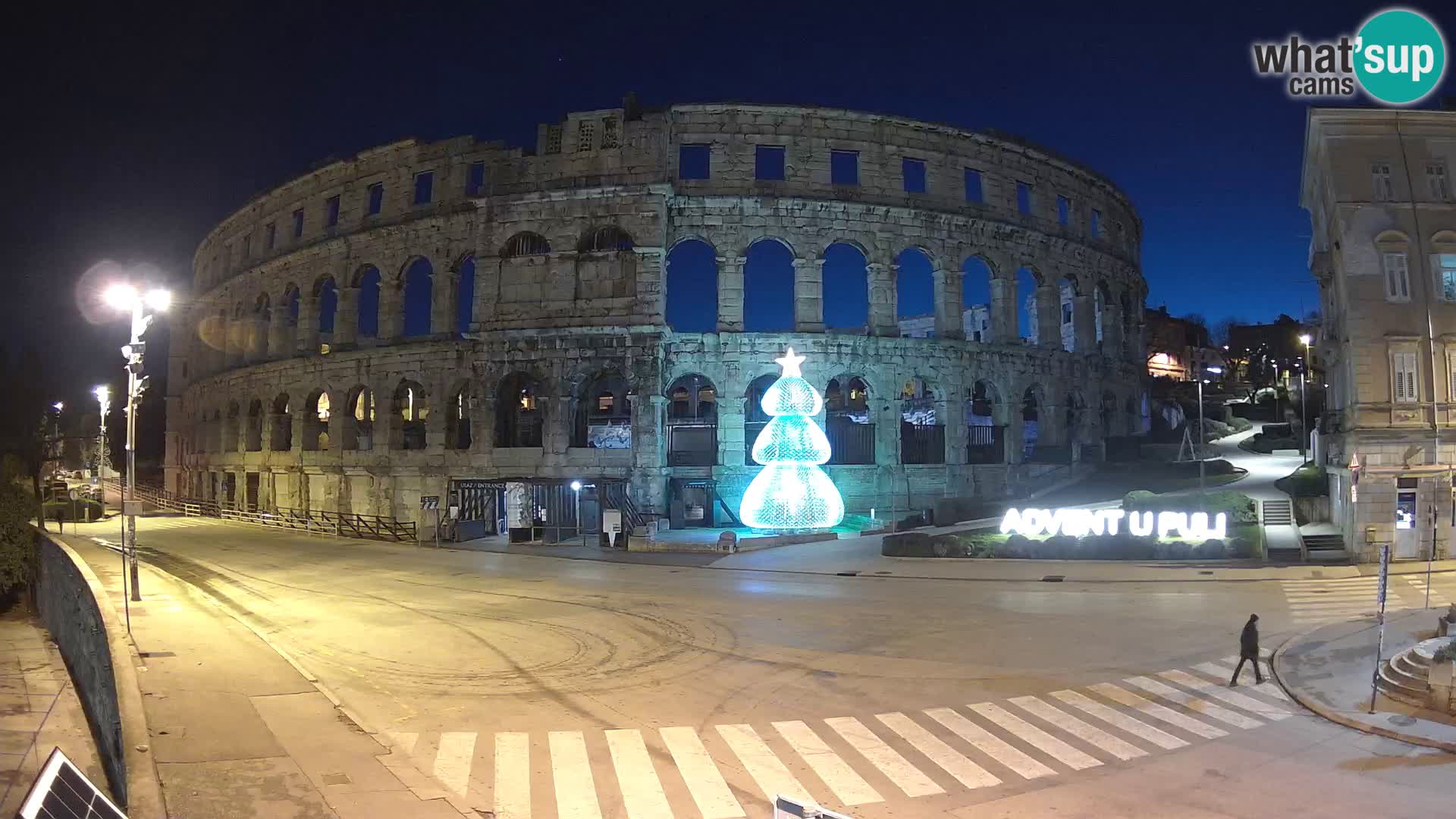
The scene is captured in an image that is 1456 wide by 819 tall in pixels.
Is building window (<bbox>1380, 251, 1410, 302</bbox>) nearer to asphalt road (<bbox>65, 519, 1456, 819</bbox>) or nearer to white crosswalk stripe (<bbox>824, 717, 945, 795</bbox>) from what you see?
asphalt road (<bbox>65, 519, 1456, 819</bbox>)

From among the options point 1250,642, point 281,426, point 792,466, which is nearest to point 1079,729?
point 1250,642

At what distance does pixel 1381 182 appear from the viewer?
2834 cm

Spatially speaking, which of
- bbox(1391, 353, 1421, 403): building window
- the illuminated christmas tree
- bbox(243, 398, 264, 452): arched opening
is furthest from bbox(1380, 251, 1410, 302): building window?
bbox(243, 398, 264, 452): arched opening

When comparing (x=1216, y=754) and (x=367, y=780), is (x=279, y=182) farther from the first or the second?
(x=1216, y=754)

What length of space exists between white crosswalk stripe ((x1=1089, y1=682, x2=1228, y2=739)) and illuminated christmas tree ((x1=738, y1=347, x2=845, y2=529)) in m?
18.4

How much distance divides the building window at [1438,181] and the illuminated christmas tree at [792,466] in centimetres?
2211

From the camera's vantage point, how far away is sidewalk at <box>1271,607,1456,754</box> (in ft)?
39.2

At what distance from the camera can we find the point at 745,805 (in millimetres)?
9141

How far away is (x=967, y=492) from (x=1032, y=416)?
11986 mm

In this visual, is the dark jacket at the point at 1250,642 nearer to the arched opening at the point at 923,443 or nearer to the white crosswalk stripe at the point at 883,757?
the white crosswalk stripe at the point at 883,757

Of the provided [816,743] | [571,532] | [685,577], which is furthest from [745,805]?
[571,532]

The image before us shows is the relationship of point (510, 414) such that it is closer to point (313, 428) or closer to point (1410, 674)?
point (313, 428)

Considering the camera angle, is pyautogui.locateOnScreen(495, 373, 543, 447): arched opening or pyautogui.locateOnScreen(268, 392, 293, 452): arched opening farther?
pyautogui.locateOnScreen(268, 392, 293, 452): arched opening

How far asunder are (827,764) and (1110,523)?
73.1 ft
